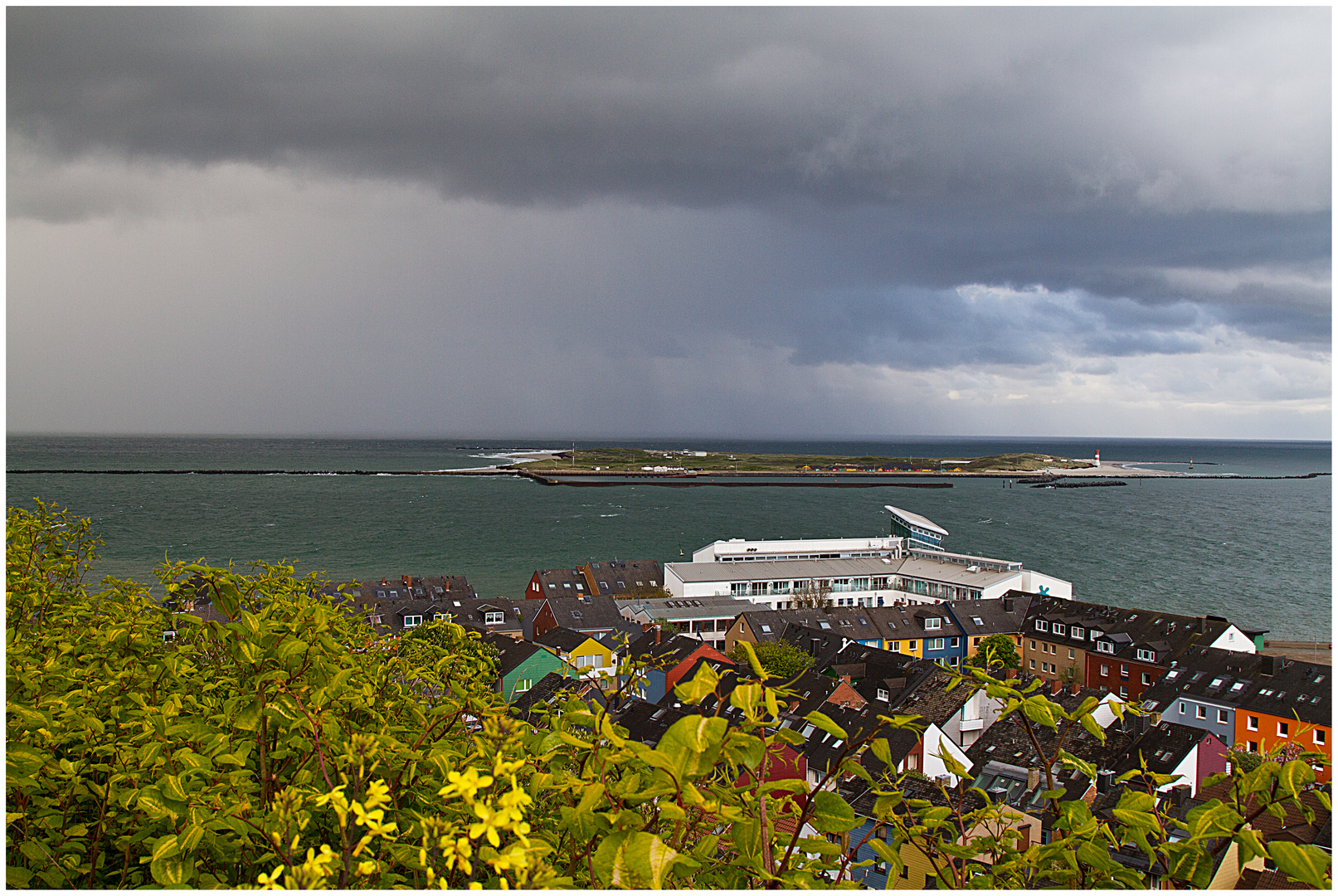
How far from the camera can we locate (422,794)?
6.56 feet

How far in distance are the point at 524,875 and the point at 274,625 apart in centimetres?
124

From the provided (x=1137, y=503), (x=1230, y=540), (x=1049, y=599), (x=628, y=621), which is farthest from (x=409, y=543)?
(x=1137, y=503)

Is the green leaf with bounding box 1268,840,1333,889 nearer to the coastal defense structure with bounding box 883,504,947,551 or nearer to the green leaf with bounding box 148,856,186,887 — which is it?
the green leaf with bounding box 148,856,186,887

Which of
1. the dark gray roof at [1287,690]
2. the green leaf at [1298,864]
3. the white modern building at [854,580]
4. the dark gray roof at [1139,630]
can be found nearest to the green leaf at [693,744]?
the green leaf at [1298,864]

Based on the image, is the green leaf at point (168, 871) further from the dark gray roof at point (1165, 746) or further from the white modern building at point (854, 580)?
the white modern building at point (854, 580)

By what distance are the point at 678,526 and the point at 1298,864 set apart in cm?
6522

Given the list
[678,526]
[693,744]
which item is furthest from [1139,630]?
[678,526]

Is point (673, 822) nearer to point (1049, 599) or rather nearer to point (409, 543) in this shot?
point (1049, 599)

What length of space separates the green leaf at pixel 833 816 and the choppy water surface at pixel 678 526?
21.0m

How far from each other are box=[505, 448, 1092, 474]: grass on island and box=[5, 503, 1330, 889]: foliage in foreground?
128249 mm

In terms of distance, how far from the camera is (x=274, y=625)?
81.7 inches

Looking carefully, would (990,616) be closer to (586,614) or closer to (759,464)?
(586,614)

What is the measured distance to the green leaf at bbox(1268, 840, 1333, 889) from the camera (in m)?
1.24

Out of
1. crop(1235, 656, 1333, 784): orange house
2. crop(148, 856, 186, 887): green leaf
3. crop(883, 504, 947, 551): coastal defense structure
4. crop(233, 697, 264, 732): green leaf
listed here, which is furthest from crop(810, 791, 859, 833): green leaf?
crop(883, 504, 947, 551): coastal defense structure
